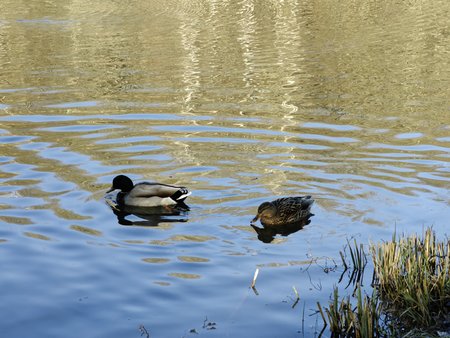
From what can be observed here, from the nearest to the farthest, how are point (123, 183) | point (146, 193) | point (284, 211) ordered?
point (284, 211) < point (146, 193) < point (123, 183)

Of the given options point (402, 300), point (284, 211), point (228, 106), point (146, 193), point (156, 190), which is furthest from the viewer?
point (228, 106)

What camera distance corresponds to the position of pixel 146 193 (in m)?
11.8

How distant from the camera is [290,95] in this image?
18703 mm

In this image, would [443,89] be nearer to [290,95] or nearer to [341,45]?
[290,95]

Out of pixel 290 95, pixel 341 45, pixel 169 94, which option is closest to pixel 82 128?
pixel 169 94

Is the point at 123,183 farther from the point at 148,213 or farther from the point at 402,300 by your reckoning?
the point at 402,300

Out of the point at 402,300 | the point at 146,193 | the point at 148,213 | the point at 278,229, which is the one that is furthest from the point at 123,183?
the point at 402,300

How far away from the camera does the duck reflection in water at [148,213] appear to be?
11219 mm

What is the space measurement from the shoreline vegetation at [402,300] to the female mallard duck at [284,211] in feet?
7.57

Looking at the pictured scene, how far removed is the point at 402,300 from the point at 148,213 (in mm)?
4757

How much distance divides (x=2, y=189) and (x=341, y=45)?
46.7 ft

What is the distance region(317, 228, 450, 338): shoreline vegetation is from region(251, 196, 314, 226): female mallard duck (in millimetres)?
2307

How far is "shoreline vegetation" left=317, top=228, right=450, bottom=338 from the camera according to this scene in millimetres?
7207

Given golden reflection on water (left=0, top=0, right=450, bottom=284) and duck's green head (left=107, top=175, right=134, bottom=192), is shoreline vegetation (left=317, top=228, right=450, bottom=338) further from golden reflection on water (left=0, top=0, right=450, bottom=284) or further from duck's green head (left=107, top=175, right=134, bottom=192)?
duck's green head (left=107, top=175, right=134, bottom=192)
